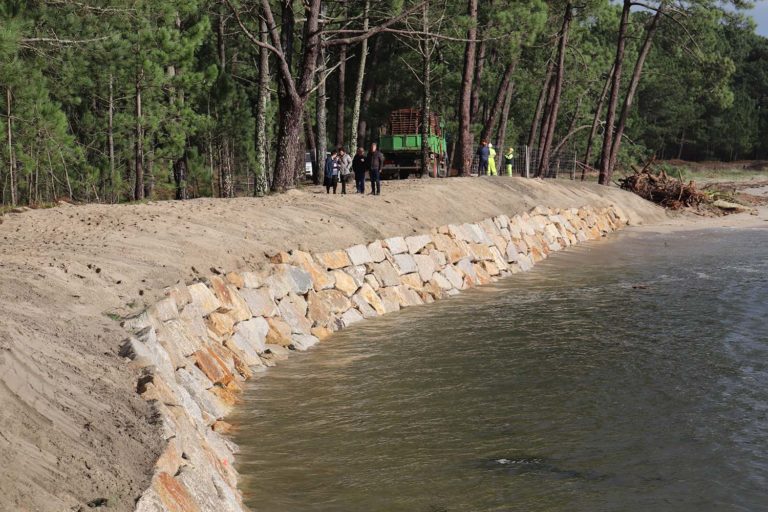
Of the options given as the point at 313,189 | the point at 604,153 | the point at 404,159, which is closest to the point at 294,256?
the point at 313,189

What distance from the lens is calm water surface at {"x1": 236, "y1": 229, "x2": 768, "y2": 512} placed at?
714 cm

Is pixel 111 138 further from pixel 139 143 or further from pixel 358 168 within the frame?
pixel 358 168

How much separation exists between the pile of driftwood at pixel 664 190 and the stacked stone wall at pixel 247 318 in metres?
16.8

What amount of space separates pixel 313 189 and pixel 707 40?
21.9 m

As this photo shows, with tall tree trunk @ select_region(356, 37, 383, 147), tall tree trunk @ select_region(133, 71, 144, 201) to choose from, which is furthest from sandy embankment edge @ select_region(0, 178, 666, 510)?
tall tree trunk @ select_region(356, 37, 383, 147)

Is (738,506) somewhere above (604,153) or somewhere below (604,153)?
below

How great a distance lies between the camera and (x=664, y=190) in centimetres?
3831

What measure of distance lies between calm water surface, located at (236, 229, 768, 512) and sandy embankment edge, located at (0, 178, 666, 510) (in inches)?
60.8

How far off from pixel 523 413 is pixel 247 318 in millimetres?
4409

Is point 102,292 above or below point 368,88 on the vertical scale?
below

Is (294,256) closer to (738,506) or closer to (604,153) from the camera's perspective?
(738,506)

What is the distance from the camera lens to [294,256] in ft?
46.5

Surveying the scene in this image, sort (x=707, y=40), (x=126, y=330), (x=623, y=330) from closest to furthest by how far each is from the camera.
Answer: (x=126, y=330), (x=623, y=330), (x=707, y=40)

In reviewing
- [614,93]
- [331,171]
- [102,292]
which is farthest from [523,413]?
[614,93]
